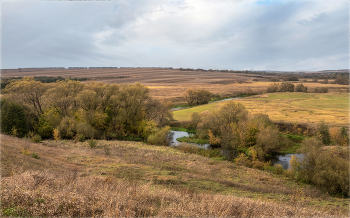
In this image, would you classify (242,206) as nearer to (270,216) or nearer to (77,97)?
(270,216)

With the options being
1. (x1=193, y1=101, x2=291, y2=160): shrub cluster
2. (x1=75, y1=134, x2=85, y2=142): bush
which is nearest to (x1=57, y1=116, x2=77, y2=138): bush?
(x1=75, y1=134, x2=85, y2=142): bush

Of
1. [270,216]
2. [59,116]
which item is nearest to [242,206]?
[270,216]

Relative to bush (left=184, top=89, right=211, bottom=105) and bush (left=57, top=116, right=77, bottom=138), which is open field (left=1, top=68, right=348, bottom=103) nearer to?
bush (left=184, top=89, right=211, bottom=105)

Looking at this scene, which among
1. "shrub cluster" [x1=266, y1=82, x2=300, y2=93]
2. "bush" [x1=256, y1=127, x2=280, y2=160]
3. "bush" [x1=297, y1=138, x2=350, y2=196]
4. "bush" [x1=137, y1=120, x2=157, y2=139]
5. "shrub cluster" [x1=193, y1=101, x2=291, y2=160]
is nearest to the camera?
"bush" [x1=297, y1=138, x2=350, y2=196]

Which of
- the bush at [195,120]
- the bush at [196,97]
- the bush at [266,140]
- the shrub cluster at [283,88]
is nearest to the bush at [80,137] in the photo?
the bush at [195,120]

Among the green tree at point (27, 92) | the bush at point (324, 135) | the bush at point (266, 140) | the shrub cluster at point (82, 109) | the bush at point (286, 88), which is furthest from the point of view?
the bush at point (286, 88)

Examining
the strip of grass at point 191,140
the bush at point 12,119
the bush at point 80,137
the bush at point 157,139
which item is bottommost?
the strip of grass at point 191,140

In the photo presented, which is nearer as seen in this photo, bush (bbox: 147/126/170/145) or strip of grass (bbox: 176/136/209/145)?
bush (bbox: 147/126/170/145)

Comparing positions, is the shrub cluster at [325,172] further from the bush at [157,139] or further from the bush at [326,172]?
the bush at [157,139]

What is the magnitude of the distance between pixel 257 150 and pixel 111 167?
23.1 metres

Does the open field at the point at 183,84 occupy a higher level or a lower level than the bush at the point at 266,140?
higher

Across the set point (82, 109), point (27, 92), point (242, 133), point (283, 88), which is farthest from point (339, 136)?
point (283, 88)

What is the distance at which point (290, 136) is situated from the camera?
38812 mm

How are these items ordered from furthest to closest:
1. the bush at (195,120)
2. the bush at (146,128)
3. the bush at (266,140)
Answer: the bush at (195,120)
the bush at (146,128)
the bush at (266,140)
